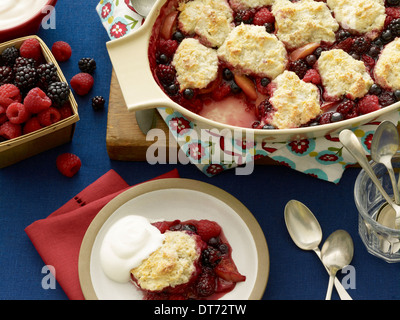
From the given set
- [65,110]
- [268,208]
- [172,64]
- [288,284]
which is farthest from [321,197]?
[65,110]

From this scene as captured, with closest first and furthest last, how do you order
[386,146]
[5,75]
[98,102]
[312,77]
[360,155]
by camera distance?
[360,155], [386,146], [312,77], [5,75], [98,102]

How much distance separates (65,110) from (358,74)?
1.16 m

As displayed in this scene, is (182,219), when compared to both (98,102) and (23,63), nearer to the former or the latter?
(98,102)

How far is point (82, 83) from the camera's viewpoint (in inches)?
102

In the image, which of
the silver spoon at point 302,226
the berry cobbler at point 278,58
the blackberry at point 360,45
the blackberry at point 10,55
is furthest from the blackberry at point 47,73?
the blackberry at point 360,45

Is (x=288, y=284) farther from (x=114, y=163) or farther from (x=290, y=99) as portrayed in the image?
(x=114, y=163)

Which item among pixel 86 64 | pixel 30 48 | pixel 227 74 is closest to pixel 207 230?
pixel 227 74

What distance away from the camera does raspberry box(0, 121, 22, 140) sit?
93.0 inches

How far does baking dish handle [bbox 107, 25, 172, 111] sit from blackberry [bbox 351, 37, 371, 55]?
2.59 ft

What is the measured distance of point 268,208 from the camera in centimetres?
246

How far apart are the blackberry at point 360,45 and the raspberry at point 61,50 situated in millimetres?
1227

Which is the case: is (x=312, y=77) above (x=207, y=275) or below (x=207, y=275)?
above

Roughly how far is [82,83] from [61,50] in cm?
21

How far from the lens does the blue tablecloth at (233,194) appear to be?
2344mm
